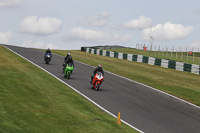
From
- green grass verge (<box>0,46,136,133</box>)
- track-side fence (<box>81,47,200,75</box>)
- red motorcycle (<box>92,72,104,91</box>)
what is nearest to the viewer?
green grass verge (<box>0,46,136,133</box>)

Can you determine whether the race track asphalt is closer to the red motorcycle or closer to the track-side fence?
the red motorcycle

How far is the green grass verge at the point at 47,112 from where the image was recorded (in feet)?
32.0

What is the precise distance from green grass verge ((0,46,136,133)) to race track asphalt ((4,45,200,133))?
110 centimetres

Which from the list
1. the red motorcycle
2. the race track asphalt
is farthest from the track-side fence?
the red motorcycle

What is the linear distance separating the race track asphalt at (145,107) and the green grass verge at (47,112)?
43.4 inches

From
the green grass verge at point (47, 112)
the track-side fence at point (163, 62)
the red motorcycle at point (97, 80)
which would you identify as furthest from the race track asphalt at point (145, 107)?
the track-side fence at point (163, 62)

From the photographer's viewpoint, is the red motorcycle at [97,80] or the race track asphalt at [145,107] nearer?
the race track asphalt at [145,107]

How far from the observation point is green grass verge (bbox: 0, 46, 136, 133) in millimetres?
9748

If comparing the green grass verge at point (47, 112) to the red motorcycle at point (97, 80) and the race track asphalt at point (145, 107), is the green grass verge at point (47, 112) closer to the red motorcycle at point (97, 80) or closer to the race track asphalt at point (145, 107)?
the race track asphalt at point (145, 107)

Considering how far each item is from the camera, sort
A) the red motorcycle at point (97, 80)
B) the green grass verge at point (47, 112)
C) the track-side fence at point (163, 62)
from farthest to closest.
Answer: the track-side fence at point (163, 62) → the red motorcycle at point (97, 80) → the green grass verge at point (47, 112)

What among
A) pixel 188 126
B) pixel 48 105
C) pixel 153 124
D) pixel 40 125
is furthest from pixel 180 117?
pixel 40 125

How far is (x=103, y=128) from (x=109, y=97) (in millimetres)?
6790

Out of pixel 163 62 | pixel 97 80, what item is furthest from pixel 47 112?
pixel 163 62

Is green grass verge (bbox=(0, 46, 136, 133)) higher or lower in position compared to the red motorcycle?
lower
